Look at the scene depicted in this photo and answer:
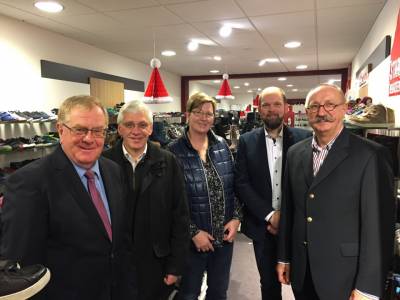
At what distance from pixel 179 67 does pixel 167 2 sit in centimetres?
517

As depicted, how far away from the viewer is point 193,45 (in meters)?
5.80

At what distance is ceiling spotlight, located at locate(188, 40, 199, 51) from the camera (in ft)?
18.4

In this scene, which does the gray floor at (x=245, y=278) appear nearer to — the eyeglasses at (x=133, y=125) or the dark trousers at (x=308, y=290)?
the dark trousers at (x=308, y=290)

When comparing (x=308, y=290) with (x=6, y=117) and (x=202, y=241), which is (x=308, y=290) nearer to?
(x=202, y=241)

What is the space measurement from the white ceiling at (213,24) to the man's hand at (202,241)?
2754mm

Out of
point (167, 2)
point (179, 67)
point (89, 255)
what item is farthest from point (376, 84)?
point (179, 67)

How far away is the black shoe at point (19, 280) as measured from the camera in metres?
0.88

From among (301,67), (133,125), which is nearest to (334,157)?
(133,125)

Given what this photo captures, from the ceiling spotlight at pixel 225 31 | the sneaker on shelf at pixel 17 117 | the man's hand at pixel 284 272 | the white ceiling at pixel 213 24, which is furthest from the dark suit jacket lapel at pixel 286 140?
the sneaker on shelf at pixel 17 117

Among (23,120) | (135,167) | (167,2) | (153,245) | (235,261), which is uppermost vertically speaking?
(167,2)

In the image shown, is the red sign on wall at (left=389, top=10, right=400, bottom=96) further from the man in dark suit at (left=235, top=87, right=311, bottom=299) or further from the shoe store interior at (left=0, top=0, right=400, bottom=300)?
the man in dark suit at (left=235, top=87, right=311, bottom=299)

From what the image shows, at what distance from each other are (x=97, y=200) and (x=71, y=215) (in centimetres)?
15

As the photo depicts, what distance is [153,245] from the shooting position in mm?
1717

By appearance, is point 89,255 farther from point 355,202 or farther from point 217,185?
point 355,202
